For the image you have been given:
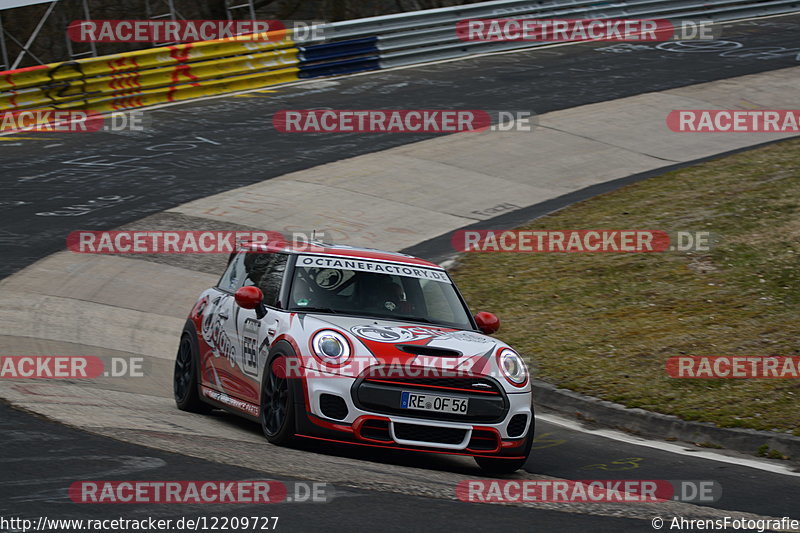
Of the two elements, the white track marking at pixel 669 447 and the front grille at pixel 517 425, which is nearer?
the front grille at pixel 517 425

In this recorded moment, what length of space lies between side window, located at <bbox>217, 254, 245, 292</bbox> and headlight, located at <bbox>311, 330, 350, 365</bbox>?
71.9 inches

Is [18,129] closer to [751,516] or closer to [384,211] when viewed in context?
[384,211]

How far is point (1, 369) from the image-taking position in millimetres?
9805

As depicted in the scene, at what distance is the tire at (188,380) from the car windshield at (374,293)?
1493 millimetres

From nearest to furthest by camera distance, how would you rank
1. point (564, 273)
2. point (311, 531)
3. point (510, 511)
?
point (311, 531)
point (510, 511)
point (564, 273)

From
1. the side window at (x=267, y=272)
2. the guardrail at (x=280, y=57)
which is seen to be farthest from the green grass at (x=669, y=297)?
the guardrail at (x=280, y=57)

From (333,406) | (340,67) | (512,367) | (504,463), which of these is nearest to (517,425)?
(504,463)

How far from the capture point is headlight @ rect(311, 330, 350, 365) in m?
7.58

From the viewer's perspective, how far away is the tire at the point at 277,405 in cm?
758

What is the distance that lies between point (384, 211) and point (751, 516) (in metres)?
11.9

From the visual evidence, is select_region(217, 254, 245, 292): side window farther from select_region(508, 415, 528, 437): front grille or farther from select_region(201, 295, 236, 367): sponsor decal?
select_region(508, 415, 528, 437): front grille

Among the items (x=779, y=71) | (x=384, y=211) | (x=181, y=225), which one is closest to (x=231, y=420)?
(x=181, y=225)

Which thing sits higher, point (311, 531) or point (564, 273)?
point (311, 531)

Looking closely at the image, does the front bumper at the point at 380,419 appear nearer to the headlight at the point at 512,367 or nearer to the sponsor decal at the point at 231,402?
the headlight at the point at 512,367
